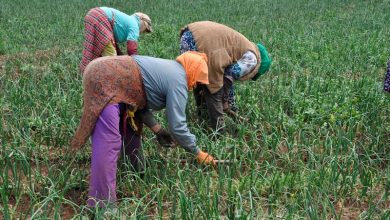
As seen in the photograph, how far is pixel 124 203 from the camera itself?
270cm

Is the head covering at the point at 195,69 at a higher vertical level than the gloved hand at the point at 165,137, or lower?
higher

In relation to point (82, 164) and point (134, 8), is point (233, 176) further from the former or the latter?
point (134, 8)

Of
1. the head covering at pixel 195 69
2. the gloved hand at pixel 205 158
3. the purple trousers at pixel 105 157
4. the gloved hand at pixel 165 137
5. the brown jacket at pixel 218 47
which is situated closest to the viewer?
the purple trousers at pixel 105 157

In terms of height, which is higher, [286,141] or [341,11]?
[286,141]

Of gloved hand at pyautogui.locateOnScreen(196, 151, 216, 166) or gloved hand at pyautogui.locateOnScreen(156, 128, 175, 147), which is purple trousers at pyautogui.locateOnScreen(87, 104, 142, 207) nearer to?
gloved hand at pyautogui.locateOnScreen(156, 128, 175, 147)

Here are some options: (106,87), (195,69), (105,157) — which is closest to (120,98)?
(106,87)

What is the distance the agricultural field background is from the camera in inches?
105

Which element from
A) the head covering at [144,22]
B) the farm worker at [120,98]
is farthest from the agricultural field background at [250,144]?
the head covering at [144,22]

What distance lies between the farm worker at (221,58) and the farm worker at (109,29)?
73 centimetres

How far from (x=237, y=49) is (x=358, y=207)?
1616mm

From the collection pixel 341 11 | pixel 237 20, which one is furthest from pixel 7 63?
pixel 341 11

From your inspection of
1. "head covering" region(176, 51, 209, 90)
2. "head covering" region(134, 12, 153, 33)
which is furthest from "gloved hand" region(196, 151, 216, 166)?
"head covering" region(134, 12, 153, 33)

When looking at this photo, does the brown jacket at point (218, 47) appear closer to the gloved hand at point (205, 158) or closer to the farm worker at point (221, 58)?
the farm worker at point (221, 58)

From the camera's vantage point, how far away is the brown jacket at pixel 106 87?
2738 millimetres
